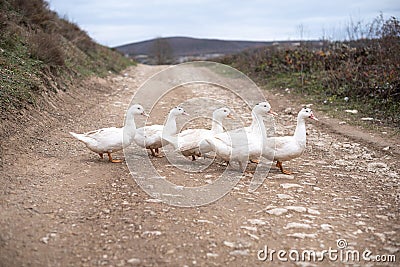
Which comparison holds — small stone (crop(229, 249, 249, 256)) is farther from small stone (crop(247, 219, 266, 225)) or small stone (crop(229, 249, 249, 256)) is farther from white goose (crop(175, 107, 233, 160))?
white goose (crop(175, 107, 233, 160))

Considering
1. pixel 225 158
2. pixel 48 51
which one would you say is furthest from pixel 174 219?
pixel 48 51

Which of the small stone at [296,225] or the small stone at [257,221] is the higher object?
the small stone at [257,221]

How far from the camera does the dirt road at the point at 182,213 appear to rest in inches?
150

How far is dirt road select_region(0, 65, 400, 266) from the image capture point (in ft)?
12.5

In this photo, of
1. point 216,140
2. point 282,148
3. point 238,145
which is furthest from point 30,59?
point 282,148

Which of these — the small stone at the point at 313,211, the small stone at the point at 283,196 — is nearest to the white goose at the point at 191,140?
the small stone at the point at 283,196

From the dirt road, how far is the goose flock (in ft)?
Answer: 0.96

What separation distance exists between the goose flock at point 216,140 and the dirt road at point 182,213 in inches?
11.5

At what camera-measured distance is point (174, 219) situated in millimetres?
4477

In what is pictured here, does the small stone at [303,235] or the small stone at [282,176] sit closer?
the small stone at [303,235]

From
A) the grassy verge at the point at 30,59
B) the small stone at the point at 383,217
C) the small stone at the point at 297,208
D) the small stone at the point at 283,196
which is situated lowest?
the small stone at the point at 383,217

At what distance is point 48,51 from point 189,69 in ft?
41.4

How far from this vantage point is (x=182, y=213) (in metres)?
4.63

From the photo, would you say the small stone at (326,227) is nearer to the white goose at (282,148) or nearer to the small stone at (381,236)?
the small stone at (381,236)
